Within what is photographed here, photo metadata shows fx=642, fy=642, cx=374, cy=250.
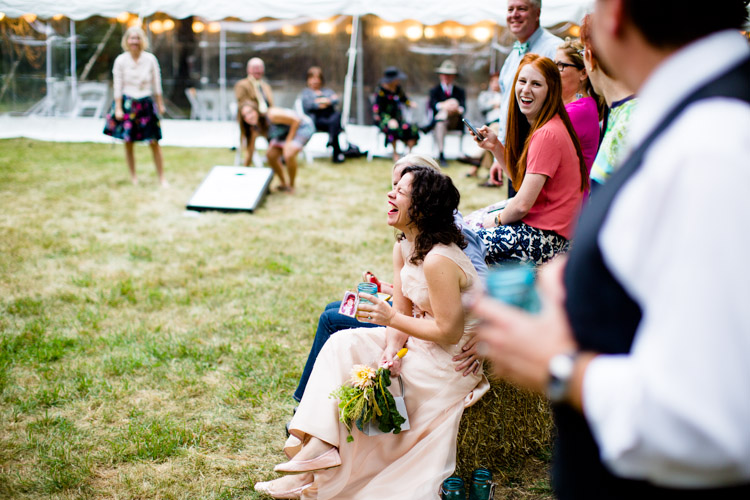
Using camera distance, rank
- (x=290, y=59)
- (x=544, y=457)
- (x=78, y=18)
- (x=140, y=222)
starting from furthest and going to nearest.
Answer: (x=290, y=59) → (x=78, y=18) → (x=140, y=222) → (x=544, y=457)

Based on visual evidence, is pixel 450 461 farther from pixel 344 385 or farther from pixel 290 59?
pixel 290 59

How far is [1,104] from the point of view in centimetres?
1302

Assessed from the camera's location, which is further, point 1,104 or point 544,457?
point 1,104

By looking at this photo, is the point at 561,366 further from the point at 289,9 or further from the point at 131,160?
the point at 289,9

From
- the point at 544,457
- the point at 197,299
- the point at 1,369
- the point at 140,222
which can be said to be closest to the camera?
the point at 544,457

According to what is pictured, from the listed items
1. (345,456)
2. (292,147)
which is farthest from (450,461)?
(292,147)

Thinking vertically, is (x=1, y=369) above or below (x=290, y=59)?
below

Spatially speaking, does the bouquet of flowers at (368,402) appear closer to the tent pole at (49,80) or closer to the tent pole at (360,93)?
the tent pole at (360,93)

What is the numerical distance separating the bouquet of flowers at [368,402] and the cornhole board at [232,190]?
5.19 metres

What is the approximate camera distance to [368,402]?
2354 millimetres

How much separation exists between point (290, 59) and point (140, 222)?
6980mm

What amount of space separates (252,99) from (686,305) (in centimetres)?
853

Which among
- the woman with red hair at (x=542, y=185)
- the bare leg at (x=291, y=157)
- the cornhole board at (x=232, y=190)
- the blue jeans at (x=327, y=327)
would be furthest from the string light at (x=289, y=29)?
the blue jeans at (x=327, y=327)

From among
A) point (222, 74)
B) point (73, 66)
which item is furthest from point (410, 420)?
point (73, 66)
